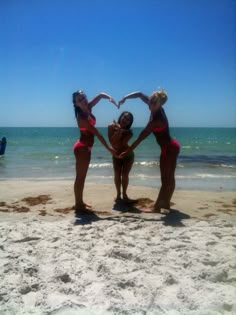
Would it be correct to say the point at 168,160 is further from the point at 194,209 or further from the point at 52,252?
the point at 52,252

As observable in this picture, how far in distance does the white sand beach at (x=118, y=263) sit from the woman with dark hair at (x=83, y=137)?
44 cm

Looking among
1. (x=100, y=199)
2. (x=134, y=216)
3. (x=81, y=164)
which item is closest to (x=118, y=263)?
(x=134, y=216)

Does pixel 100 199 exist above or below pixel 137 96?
below

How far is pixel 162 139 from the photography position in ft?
18.4

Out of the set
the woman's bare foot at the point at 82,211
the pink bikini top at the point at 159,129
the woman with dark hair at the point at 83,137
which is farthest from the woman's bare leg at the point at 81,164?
the pink bikini top at the point at 159,129

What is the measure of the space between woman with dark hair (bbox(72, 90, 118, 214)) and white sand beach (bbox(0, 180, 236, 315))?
0.44 meters

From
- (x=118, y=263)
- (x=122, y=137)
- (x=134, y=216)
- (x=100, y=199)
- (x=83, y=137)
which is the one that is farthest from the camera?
(x=100, y=199)

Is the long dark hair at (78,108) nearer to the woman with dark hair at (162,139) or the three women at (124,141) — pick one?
the three women at (124,141)

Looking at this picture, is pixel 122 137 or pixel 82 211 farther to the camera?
pixel 122 137

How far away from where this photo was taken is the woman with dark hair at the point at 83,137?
5457 millimetres

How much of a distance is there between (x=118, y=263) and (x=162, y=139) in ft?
8.83

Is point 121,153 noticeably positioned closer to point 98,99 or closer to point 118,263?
point 98,99

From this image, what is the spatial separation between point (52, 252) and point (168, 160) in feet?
8.81

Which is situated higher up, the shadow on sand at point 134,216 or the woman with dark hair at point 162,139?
the woman with dark hair at point 162,139
